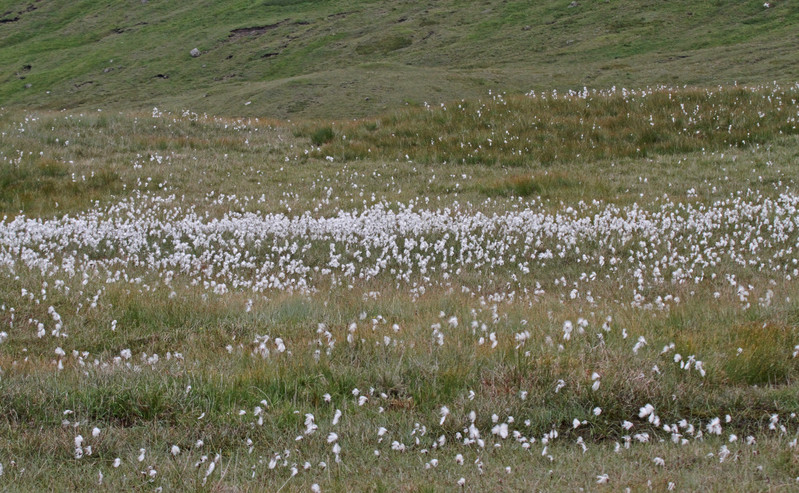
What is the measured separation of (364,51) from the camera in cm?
4938

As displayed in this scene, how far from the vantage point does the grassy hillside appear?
30.1m

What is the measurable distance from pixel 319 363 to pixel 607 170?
11.9 m

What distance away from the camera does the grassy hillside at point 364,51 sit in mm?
30078

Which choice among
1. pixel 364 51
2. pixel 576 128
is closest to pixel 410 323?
pixel 576 128

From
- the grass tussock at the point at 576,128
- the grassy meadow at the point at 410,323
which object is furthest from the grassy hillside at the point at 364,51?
the grassy meadow at the point at 410,323

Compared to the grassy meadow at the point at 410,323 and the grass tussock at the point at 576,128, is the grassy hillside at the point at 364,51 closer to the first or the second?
the grass tussock at the point at 576,128

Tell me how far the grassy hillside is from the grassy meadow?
14630 millimetres

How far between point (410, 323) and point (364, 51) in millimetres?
46034

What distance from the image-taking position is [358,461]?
3.86m

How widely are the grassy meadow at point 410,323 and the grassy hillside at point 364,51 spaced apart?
14.6m

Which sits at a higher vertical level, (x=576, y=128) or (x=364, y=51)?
(x=364, y=51)

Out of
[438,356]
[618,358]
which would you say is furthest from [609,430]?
[438,356]

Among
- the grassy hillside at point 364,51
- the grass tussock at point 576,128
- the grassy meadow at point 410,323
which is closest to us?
the grassy meadow at point 410,323

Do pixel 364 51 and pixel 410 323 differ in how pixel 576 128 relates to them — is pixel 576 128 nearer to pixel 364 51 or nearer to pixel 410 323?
pixel 410 323
